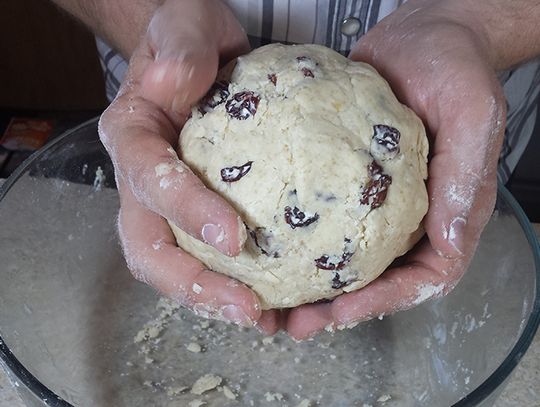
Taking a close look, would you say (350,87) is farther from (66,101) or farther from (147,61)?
(66,101)

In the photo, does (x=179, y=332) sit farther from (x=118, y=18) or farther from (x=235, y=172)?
(x=118, y=18)

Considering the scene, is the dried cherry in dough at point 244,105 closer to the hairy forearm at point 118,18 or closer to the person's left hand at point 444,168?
the person's left hand at point 444,168

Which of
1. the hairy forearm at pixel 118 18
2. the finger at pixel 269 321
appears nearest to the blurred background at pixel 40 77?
the hairy forearm at pixel 118 18

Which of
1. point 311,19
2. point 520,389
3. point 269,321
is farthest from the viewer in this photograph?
point 311,19

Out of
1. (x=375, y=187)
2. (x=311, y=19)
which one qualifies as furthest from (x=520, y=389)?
(x=311, y=19)

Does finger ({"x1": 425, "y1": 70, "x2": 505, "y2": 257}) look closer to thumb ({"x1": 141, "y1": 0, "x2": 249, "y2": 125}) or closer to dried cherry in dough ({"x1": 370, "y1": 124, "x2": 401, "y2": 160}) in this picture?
dried cherry in dough ({"x1": 370, "y1": 124, "x2": 401, "y2": 160})

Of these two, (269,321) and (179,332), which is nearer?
(269,321)

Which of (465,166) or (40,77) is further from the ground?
(465,166)
